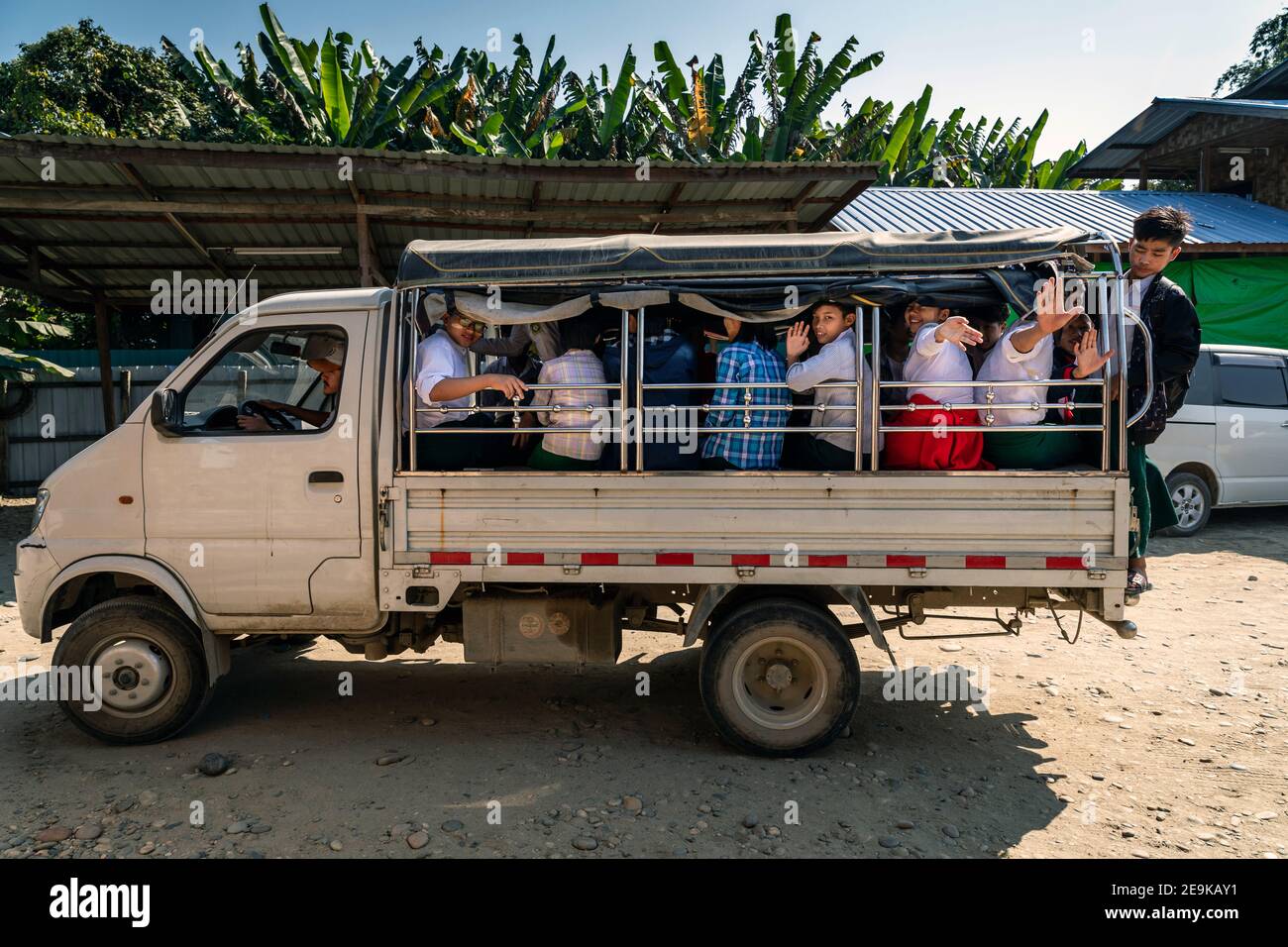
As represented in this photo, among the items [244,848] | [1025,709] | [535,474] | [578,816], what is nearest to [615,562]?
[535,474]

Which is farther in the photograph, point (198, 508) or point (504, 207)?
point (504, 207)

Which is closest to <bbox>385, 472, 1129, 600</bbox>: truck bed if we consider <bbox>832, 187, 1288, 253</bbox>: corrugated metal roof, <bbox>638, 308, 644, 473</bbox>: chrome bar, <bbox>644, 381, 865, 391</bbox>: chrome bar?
<bbox>638, 308, 644, 473</bbox>: chrome bar

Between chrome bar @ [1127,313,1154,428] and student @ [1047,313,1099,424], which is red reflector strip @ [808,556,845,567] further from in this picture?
chrome bar @ [1127,313,1154,428]

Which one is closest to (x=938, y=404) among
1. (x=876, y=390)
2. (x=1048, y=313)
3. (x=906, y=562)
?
(x=876, y=390)

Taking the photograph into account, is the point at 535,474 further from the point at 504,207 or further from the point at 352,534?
the point at 504,207

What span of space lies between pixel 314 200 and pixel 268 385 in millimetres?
4771

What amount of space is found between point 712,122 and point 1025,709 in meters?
Result: 14.4

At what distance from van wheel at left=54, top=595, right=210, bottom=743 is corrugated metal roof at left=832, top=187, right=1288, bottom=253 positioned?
1021cm

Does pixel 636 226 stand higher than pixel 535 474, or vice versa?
pixel 636 226

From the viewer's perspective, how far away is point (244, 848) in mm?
3387

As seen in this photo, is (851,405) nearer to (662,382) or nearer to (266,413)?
(662,382)

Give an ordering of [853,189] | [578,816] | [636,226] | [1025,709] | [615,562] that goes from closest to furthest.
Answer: [578,816] → [615,562] → [1025,709] → [853,189] → [636,226]
